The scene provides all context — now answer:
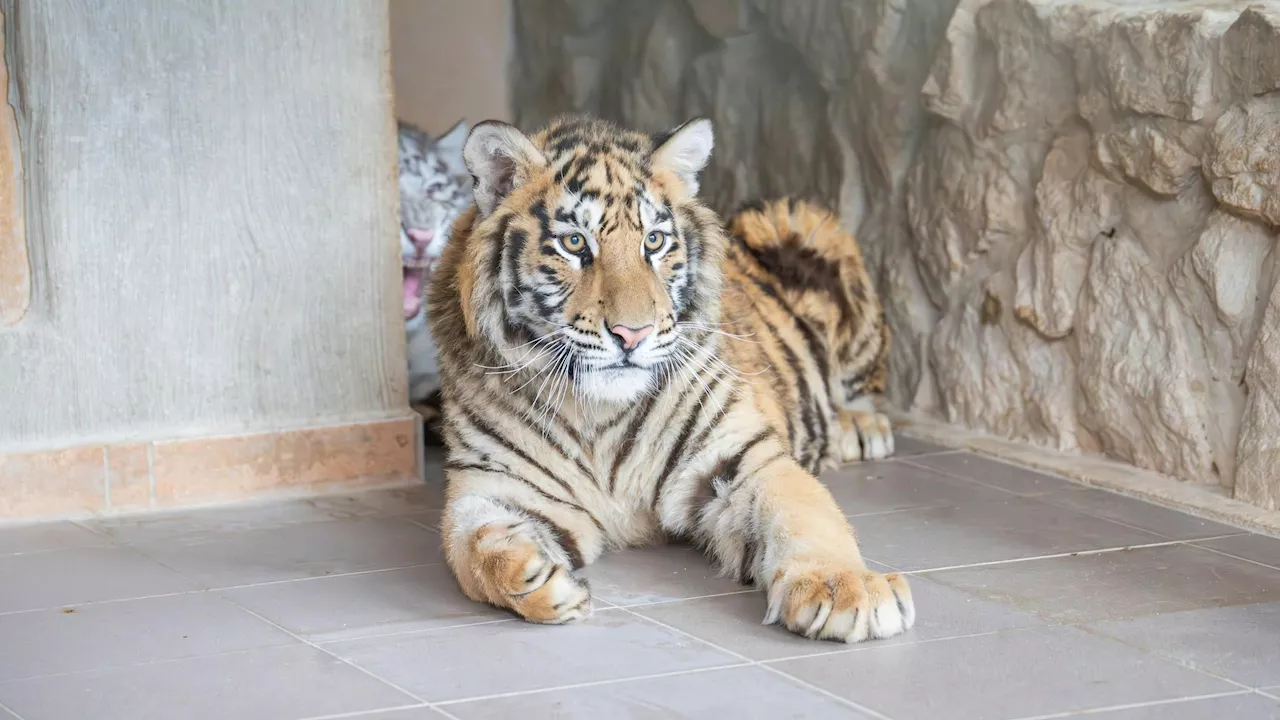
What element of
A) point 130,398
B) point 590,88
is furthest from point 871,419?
point 590,88

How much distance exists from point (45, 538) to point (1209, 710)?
2.78 meters

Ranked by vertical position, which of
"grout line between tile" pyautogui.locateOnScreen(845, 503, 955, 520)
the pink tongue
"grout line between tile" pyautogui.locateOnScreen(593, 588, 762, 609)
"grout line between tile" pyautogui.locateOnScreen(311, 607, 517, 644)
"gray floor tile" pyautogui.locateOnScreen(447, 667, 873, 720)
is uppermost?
the pink tongue

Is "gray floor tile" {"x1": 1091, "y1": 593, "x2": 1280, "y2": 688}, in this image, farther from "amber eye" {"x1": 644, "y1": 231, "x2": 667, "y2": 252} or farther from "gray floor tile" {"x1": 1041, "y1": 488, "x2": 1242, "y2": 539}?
"amber eye" {"x1": 644, "y1": 231, "x2": 667, "y2": 252}

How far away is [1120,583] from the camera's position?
3.09m

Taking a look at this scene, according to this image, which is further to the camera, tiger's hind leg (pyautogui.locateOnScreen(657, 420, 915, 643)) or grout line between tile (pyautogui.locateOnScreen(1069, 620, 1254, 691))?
tiger's hind leg (pyautogui.locateOnScreen(657, 420, 915, 643))

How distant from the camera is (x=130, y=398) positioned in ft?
12.9

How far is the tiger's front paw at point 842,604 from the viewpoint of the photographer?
2.71 metres

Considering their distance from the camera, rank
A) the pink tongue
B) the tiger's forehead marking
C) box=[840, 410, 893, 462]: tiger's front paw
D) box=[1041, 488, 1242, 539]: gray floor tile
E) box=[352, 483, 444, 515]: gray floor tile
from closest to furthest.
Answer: the tiger's forehead marking → box=[1041, 488, 1242, 539]: gray floor tile → box=[352, 483, 444, 515]: gray floor tile → box=[840, 410, 893, 462]: tiger's front paw → the pink tongue

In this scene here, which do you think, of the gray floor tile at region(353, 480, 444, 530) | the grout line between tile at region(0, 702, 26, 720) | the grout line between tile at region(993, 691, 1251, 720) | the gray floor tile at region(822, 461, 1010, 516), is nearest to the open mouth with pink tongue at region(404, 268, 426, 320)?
the gray floor tile at region(353, 480, 444, 530)

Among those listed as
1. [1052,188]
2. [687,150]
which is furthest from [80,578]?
[1052,188]

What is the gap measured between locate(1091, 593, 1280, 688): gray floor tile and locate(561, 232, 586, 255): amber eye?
1.32m

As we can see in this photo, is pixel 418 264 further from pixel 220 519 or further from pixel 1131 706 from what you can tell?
pixel 1131 706

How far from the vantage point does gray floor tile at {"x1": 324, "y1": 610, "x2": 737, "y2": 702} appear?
2557 millimetres

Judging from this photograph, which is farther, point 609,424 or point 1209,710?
point 609,424
